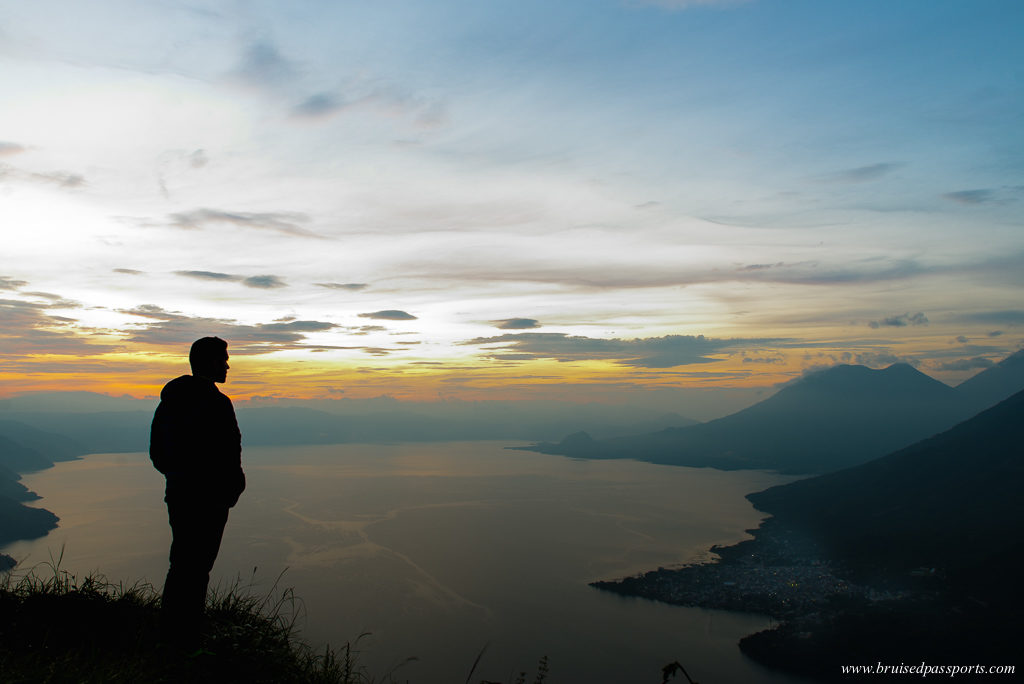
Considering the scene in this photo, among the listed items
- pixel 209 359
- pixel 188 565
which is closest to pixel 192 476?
pixel 188 565

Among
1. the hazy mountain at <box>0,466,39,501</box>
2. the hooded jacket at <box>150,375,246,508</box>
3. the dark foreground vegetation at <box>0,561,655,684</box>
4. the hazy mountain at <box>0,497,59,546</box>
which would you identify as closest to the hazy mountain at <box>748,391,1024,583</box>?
the dark foreground vegetation at <box>0,561,655,684</box>

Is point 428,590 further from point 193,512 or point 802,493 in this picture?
point 802,493

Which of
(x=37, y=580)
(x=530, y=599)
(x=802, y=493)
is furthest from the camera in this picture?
(x=802, y=493)

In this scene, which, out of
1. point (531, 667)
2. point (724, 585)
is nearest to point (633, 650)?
point (531, 667)

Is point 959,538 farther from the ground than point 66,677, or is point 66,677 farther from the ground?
point 66,677

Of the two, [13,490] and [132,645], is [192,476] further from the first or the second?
[13,490]

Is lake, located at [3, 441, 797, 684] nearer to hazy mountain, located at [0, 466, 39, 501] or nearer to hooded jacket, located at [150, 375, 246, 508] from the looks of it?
hazy mountain, located at [0, 466, 39, 501]
